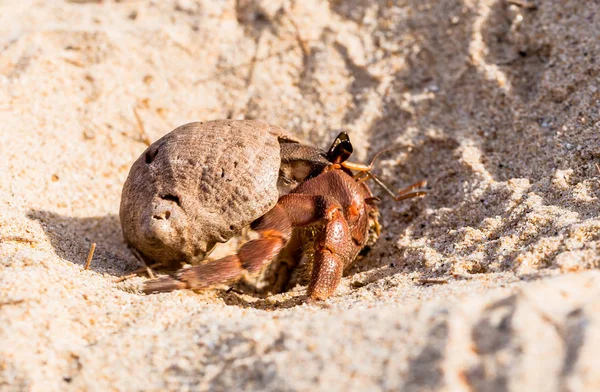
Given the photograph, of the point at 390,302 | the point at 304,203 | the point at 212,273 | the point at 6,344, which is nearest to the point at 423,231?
the point at 304,203

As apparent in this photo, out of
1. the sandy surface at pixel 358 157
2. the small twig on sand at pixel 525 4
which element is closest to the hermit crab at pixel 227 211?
the sandy surface at pixel 358 157

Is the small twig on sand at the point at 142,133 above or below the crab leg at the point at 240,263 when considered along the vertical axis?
above

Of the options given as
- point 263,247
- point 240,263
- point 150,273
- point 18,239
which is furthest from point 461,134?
point 18,239

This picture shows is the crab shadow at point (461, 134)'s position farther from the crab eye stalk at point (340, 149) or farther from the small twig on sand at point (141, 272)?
the small twig on sand at point (141, 272)

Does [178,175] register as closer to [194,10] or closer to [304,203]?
[304,203]

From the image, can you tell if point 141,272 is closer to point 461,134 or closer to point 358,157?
point 358,157
